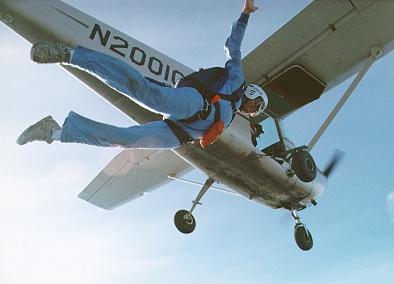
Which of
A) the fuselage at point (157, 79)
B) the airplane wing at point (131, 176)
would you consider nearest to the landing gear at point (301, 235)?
the fuselage at point (157, 79)

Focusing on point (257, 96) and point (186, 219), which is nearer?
point (257, 96)

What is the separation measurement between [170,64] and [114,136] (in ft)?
11.8

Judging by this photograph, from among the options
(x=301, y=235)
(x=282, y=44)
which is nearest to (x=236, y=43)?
(x=282, y=44)

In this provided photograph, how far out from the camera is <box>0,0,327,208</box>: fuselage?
18.9 feet

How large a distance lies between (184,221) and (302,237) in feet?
7.82

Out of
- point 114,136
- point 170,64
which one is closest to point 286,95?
point 170,64

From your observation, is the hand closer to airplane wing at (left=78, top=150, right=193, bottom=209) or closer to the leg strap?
the leg strap

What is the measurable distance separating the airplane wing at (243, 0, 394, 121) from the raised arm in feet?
11.0

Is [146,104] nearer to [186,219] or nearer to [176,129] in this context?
[176,129]

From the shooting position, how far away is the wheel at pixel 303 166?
6.70 meters

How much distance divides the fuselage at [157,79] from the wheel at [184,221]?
1551 mm

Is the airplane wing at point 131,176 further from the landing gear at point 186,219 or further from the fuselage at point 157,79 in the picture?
the fuselage at point 157,79

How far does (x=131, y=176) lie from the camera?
11.0 metres

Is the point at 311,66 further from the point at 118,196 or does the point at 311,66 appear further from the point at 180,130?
the point at 118,196
